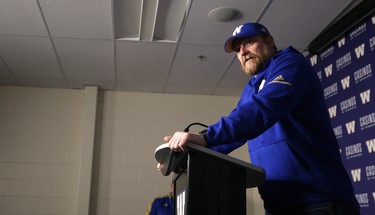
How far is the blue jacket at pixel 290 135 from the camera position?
3.76 feet

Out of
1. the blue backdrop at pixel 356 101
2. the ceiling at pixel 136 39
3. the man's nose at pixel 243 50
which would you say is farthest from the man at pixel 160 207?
the man's nose at pixel 243 50

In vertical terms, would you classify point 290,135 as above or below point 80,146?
below

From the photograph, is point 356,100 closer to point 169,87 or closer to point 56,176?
point 169,87

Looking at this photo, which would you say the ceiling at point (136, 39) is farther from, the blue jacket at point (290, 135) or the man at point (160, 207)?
the blue jacket at point (290, 135)

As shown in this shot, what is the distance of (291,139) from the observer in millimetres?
1276

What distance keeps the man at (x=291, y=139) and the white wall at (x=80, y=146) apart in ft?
12.5

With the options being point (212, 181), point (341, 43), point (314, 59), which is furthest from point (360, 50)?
point (212, 181)

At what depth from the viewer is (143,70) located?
15.0 ft

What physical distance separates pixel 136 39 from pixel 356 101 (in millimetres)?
2043

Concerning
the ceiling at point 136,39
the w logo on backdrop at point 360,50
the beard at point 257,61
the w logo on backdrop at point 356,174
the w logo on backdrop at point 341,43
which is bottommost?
the w logo on backdrop at point 356,174

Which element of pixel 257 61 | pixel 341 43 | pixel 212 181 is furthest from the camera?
pixel 341 43

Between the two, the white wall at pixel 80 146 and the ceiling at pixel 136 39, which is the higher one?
the ceiling at pixel 136 39

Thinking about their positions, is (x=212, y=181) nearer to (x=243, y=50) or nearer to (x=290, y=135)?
(x=290, y=135)

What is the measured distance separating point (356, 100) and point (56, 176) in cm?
352
